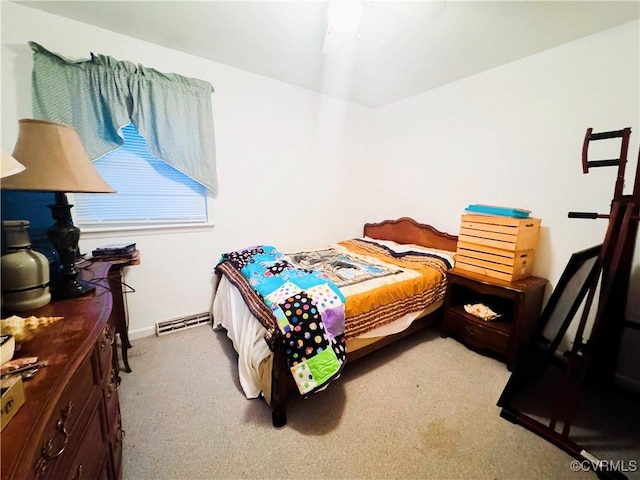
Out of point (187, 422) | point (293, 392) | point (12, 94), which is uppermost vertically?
point (12, 94)

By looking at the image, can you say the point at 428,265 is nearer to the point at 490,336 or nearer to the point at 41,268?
the point at 490,336

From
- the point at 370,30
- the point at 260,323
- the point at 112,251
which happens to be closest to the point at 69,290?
the point at 260,323

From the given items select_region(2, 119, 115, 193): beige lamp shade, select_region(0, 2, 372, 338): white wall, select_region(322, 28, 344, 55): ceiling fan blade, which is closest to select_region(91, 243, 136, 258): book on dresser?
select_region(0, 2, 372, 338): white wall

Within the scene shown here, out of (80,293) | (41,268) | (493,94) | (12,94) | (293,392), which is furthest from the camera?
(493,94)

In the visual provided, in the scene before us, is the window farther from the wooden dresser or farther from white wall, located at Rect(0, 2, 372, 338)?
the wooden dresser

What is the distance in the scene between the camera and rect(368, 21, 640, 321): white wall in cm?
181

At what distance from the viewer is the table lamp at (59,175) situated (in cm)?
89

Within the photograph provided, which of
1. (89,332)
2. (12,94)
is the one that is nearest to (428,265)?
(89,332)

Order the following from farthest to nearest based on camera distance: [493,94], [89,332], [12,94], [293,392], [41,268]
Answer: [493,94] < [12,94] < [293,392] < [41,268] < [89,332]

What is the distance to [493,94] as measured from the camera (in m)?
2.39

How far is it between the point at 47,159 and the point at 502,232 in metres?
2.64

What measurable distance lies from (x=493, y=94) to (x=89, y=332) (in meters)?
3.25

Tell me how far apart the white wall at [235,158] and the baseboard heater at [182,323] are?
6 centimetres

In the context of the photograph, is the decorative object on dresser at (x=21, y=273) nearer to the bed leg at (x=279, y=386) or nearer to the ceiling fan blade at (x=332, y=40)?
the bed leg at (x=279, y=386)
